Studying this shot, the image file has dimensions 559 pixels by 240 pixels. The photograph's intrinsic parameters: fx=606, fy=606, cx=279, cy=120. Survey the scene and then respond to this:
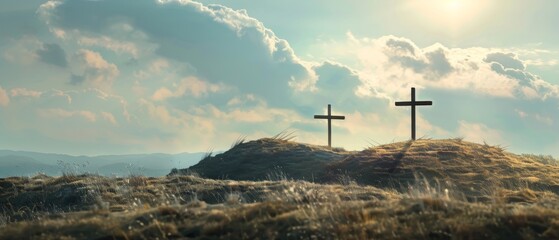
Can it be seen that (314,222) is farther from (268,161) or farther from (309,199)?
(268,161)

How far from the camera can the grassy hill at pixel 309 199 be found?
10227mm

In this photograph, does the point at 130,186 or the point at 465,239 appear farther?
the point at 130,186

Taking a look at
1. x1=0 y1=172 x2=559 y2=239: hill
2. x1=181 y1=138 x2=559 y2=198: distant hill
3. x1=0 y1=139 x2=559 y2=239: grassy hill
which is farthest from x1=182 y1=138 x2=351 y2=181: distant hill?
x1=0 y1=172 x2=559 y2=239: hill

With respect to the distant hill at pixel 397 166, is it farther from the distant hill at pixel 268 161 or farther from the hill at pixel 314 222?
the hill at pixel 314 222

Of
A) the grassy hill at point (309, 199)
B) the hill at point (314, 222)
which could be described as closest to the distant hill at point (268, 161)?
the grassy hill at point (309, 199)

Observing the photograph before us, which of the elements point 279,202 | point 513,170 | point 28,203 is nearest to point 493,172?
point 513,170

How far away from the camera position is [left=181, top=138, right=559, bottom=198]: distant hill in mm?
25484

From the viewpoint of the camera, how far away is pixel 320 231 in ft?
33.0

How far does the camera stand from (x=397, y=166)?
2730 cm

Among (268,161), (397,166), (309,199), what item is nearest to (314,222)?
(309,199)

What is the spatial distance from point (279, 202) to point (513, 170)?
19.3 m

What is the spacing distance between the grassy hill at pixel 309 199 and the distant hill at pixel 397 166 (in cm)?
6

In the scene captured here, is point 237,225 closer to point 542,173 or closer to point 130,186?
point 130,186

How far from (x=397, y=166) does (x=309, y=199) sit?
1517 centimetres
